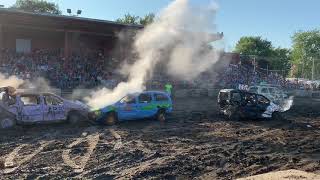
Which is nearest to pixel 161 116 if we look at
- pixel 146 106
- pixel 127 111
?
pixel 146 106

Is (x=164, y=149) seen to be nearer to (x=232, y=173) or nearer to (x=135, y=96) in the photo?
(x=232, y=173)

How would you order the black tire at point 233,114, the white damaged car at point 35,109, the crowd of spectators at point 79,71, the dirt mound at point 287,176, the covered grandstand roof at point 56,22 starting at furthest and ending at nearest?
1. the covered grandstand roof at point 56,22
2. the crowd of spectators at point 79,71
3. the black tire at point 233,114
4. the white damaged car at point 35,109
5. the dirt mound at point 287,176

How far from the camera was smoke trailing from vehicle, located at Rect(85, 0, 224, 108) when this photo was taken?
22.3m

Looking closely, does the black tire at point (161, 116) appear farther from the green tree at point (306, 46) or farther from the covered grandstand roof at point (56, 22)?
the green tree at point (306, 46)

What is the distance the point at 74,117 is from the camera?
1930cm

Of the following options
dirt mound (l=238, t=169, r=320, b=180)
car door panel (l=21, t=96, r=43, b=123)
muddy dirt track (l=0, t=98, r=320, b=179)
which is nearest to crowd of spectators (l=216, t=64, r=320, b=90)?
muddy dirt track (l=0, t=98, r=320, b=179)

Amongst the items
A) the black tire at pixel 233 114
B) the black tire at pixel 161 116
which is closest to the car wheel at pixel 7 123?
the black tire at pixel 161 116

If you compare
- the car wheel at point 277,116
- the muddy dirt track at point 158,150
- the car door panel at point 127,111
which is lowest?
the muddy dirt track at point 158,150

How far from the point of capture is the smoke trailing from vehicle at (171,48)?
73.3 ft

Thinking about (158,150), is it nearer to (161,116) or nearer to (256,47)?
(161,116)

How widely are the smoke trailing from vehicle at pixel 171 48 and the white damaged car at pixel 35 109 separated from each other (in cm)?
129

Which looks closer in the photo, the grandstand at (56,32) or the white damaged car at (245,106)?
the white damaged car at (245,106)

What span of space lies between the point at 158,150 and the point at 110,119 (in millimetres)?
6117

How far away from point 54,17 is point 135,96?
15.2 meters
